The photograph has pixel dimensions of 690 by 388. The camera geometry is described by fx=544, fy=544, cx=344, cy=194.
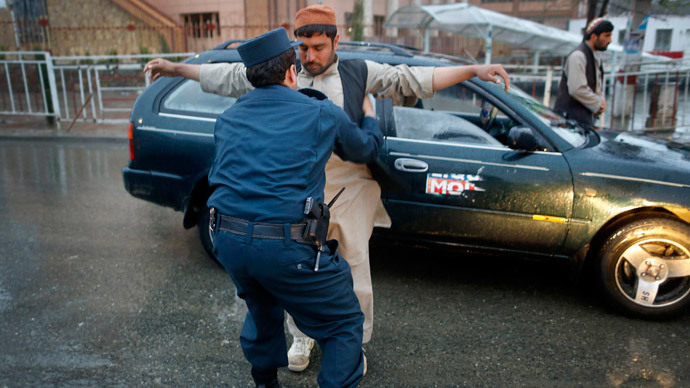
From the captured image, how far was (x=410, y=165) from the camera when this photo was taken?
11.9ft

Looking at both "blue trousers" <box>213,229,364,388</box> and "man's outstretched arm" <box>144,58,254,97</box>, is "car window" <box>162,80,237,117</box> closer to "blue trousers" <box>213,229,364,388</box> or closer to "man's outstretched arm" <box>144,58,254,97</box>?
"man's outstretched arm" <box>144,58,254,97</box>

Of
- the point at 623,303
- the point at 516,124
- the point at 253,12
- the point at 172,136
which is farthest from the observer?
the point at 253,12

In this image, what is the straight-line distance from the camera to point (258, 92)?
2.18 metres

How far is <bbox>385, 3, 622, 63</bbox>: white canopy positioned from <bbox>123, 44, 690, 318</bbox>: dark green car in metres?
12.4

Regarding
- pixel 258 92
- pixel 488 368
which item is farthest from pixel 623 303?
pixel 258 92

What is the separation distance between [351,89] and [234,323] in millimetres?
1675

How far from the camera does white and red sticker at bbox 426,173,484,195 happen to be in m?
3.55

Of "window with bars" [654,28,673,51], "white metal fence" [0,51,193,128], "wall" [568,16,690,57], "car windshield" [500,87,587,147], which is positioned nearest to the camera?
"car windshield" [500,87,587,147]

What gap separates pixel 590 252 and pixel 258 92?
255 cm

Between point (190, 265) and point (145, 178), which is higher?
point (145, 178)

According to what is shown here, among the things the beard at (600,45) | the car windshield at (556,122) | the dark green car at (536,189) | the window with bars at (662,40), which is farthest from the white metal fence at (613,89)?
the window with bars at (662,40)

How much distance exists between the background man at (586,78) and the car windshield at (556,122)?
907 mm

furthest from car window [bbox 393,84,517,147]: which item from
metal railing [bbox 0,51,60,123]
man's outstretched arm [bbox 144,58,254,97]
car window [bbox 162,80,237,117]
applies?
metal railing [bbox 0,51,60,123]

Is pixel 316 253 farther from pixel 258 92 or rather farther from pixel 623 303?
pixel 623 303
